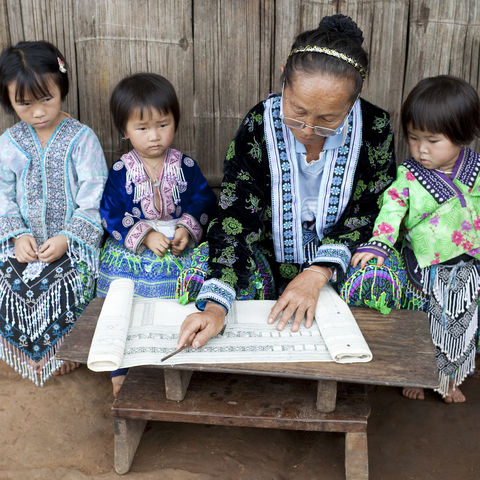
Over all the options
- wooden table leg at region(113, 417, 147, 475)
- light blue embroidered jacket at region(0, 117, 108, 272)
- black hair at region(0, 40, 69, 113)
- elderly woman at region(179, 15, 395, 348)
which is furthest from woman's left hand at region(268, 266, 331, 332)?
black hair at region(0, 40, 69, 113)

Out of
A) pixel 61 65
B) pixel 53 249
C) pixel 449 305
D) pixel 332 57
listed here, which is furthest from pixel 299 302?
pixel 61 65

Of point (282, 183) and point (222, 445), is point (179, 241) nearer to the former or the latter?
point (282, 183)

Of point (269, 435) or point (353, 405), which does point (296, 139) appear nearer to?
point (353, 405)

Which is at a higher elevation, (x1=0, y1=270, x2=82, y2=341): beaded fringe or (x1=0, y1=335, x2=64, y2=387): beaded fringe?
(x1=0, y1=270, x2=82, y2=341): beaded fringe

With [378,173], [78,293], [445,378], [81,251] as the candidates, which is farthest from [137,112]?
[445,378]

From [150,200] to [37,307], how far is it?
726 millimetres

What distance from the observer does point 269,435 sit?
7.62ft

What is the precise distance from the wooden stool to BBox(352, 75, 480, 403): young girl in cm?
61

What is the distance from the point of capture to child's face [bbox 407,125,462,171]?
241 cm

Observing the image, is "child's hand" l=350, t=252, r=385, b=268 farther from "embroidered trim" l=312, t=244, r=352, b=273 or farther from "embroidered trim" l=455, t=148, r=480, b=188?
"embroidered trim" l=455, t=148, r=480, b=188

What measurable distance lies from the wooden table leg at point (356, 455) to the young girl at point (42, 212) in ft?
4.46

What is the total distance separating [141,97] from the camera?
258 centimetres

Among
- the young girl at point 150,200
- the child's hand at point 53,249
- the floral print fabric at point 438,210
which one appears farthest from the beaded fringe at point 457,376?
the child's hand at point 53,249

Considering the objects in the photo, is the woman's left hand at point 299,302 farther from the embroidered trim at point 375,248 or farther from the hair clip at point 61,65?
the hair clip at point 61,65
